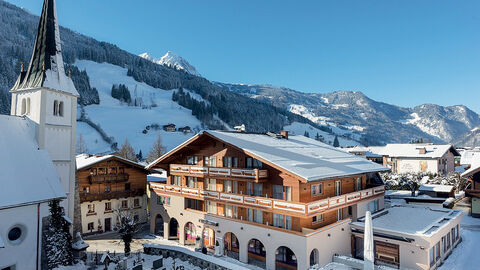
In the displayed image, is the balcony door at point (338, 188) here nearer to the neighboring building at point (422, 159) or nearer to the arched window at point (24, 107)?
the arched window at point (24, 107)

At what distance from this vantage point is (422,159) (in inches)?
2409

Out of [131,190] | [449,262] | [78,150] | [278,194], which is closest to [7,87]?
[78,150]

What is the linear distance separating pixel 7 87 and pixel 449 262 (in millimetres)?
150571

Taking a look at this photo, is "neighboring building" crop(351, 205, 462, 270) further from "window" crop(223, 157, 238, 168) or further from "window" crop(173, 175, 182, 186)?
"window" crop(173, 175, 182, 186)

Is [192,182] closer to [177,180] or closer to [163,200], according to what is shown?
[177,180]

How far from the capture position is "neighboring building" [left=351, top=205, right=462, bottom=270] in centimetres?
2092

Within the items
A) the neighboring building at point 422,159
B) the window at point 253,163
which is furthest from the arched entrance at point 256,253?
the neighboring building at point 422,159

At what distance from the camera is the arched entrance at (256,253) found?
2405 cm

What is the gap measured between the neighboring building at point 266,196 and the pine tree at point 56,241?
10697 millimetres

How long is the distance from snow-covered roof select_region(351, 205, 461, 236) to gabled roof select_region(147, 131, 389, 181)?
4433mm

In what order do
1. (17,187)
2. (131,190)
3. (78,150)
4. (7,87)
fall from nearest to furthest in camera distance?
(17,187)
(131,190)
(78,150)
(7,87)

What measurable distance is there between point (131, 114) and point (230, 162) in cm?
12307

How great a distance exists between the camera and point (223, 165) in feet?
88.2

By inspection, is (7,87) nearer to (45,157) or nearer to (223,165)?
(45,157)
